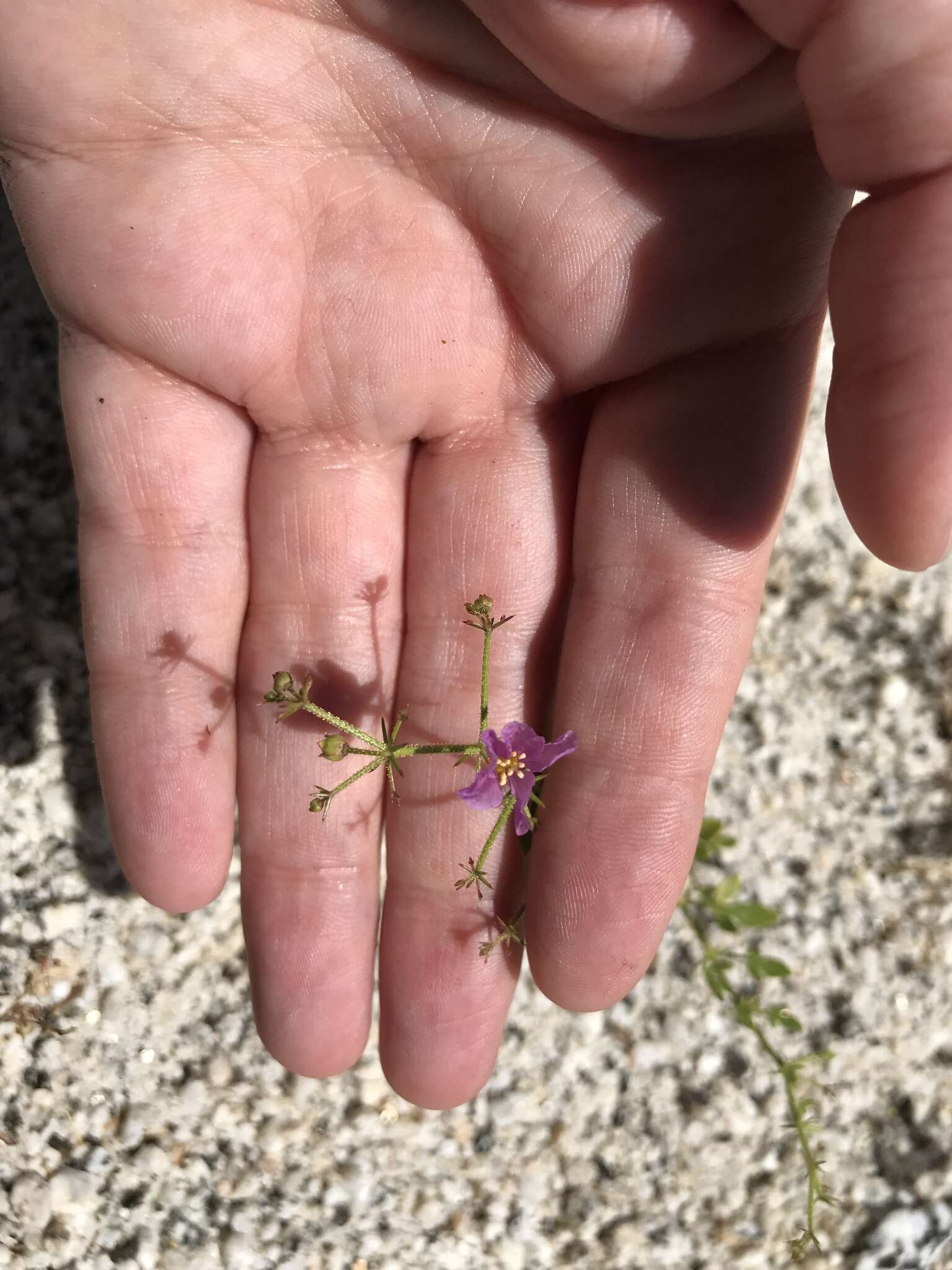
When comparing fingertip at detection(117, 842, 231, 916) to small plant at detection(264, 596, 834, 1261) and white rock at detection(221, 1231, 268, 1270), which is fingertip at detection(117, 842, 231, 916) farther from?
white rock at detection(221, 1231, 268, 1270)

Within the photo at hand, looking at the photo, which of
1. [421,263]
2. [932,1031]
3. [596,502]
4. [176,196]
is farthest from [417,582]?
[932,1031]

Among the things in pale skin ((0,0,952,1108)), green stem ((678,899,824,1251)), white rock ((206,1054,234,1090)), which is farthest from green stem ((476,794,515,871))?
white rock ((206,1054,234,1090))

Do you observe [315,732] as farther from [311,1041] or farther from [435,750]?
→ [311,1041]

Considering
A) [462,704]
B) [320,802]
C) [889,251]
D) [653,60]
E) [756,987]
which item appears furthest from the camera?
[756,987]

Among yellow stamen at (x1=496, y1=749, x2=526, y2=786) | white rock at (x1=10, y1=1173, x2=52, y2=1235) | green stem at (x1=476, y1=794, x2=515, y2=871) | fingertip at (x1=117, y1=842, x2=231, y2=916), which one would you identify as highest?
yellow stamen at (x1=496, y1=749, x2=526, y2=786)

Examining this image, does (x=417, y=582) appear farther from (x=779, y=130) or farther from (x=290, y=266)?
(x=779, y=130)

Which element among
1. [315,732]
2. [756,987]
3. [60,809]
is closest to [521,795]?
[315,732]

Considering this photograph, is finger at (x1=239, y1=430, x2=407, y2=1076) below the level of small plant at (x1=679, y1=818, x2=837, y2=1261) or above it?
above

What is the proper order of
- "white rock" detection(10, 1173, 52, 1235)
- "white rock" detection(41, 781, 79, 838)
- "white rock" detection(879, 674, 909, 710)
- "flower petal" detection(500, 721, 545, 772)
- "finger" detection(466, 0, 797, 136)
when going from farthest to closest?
"white rock" detection(879, 674, 909, 710), "white rock" detection(41, 781, 79, 838), "white rock" detection(10, 1173, 52, 1235), "flower petal" detection(500, 721, 545, 772), "finger" detection(466, 0, 797, 136)
